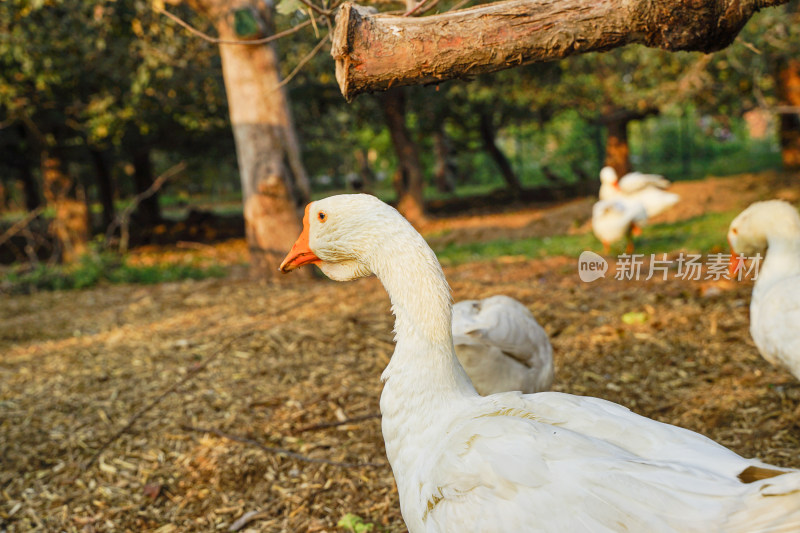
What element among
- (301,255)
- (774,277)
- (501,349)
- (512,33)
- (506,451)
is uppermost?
(512,33)

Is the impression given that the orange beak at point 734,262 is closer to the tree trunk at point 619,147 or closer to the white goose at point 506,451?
the white goose at point 506,451

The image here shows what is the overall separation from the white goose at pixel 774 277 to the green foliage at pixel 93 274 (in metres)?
6.98

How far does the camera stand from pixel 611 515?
134 centimetres

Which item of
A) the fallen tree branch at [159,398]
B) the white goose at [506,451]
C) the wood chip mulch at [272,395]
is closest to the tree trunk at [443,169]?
the wood chip mulch at [272,395]

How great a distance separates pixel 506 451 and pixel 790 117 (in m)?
13.6

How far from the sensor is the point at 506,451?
1.51 m

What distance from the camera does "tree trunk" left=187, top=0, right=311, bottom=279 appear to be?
259 inches

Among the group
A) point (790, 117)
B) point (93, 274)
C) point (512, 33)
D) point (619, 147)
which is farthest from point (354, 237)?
point (619, 147)

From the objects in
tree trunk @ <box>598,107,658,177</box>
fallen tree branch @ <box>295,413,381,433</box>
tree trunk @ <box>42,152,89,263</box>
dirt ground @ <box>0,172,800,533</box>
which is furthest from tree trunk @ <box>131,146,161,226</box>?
fallen tree branch @ <box>295,413,381,433</box>

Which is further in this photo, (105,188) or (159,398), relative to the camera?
(105,188)

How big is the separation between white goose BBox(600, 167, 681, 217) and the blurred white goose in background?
0.32 meters

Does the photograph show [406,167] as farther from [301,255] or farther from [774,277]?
[301,255]

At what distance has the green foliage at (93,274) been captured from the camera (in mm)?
8297

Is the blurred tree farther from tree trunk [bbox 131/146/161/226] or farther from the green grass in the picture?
the green grass
